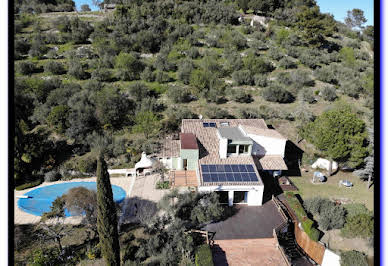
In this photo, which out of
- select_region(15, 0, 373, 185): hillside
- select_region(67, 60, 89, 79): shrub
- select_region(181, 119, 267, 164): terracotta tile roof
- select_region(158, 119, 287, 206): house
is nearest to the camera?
select_region(158, 119, 287, 206): house

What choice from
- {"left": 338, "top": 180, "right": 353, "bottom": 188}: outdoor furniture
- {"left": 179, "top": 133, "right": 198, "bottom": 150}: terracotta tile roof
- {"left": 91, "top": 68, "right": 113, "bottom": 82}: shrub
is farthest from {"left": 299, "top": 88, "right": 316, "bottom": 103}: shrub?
{"left": 91, "top": 68, "right": 113, "bottom": 82}: shrub

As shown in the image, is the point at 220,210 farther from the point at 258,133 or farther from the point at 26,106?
the point at 26,106

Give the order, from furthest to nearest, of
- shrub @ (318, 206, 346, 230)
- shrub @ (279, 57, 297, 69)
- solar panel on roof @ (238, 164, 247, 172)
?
shrub @ (279, 57, 297, 69), solar panel on roof @ (238, 164, 247, 172), shrub @ (318, 206, 346, 230)

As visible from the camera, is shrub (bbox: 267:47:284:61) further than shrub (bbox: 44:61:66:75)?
Yes

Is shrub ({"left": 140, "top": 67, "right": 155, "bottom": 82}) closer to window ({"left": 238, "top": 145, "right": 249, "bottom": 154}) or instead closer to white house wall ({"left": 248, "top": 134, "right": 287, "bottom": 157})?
white house wall ({"left": 248, "top": 134, "right": 287, "bottom": 157})

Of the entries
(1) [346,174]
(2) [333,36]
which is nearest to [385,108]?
(1) [346,174]

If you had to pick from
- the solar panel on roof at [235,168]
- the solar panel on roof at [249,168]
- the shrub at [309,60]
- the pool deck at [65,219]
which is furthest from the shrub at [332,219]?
the shrub at [309,60]
